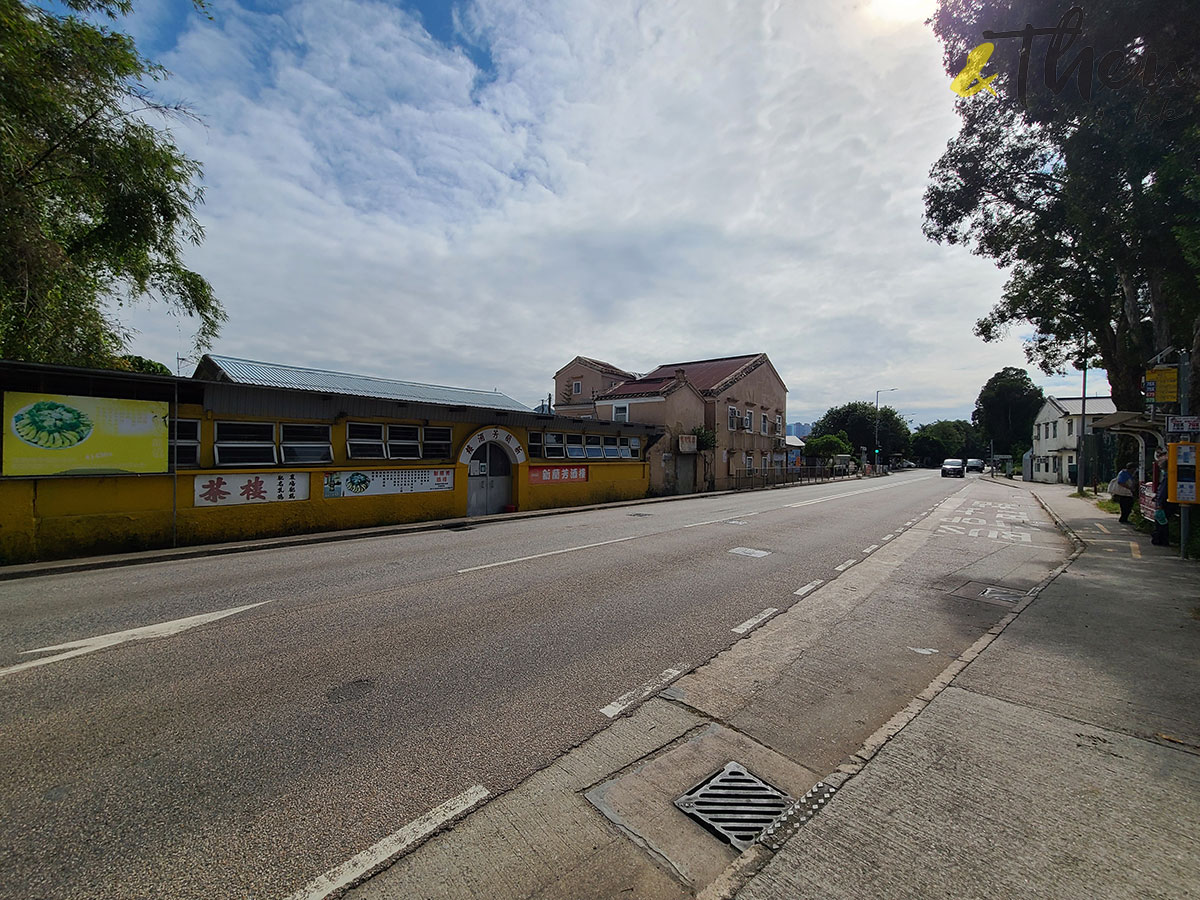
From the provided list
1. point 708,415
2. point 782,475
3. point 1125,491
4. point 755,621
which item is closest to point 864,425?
point 782,475

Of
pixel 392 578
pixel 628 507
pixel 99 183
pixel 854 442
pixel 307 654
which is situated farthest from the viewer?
pixel 854 442

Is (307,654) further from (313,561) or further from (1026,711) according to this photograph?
(1026,711)

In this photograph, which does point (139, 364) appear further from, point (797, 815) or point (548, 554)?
point (797, 815)

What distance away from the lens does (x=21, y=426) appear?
351 inches

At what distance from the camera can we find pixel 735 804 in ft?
9.93

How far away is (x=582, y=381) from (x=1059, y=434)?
4032 cm

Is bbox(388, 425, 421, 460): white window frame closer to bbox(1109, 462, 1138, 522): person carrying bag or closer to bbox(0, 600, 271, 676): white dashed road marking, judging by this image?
bbox(0, 600, 271, 676): white dashed road marking

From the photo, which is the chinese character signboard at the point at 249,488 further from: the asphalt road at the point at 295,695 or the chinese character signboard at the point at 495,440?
the chinese character signboard at the point at 495,440

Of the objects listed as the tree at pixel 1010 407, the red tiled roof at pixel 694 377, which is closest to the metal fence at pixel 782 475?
the red tiled roof at pixel 694 377

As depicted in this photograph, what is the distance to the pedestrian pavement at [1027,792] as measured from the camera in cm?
238

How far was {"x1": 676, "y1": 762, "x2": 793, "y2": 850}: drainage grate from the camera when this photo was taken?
2.81m

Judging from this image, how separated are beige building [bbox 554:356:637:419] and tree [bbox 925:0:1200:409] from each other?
21980 millimetres

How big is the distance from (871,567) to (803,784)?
705 cm

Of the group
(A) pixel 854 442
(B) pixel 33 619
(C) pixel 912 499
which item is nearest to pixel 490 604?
(B) pixel 33 619
